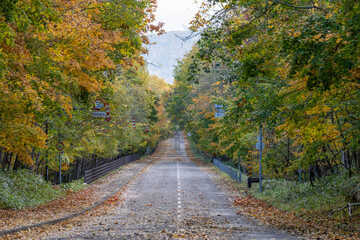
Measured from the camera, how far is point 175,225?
11.3m

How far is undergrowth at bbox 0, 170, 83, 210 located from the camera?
46.5 feet

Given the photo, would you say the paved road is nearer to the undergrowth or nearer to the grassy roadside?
the grassy roadside

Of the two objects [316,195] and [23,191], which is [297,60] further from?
[23,191]

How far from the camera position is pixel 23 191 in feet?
52.9

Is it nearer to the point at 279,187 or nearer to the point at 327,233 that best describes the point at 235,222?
the point at 327,233

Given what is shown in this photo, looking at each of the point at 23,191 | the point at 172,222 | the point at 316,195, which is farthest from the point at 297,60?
the point at 23,191

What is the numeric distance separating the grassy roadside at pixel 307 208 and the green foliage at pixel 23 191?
8.42 meters

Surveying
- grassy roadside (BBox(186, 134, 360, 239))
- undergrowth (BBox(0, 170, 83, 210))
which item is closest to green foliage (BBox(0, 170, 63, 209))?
undergrowth (BBox(0, 170, 83, 210))

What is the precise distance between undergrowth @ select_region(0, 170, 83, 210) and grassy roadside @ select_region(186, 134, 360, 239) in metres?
8.41

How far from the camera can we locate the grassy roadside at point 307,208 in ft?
34.1

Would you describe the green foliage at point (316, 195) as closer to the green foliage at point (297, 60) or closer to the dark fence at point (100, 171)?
the green foliage at point (297, 60)

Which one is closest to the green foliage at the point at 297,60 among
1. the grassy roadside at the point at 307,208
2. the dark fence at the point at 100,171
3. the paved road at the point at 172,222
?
the grassy roadside at the point at 307,208

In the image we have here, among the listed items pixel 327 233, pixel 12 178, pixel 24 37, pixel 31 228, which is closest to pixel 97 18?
pixel 24 37

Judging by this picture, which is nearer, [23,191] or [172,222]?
[172,222]
